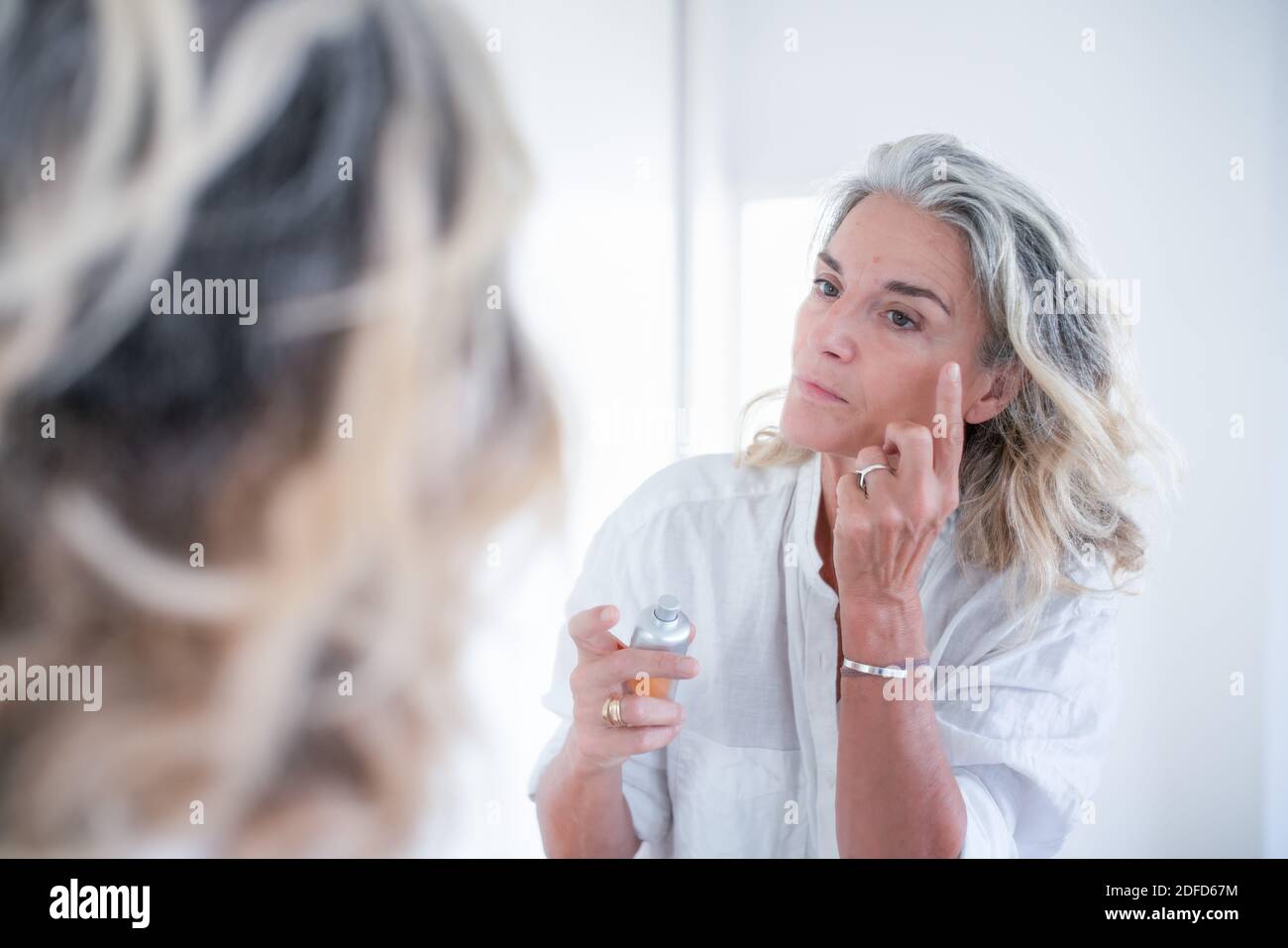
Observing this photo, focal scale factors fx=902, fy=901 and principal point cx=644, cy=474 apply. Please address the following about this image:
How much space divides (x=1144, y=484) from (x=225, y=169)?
0.81 meters

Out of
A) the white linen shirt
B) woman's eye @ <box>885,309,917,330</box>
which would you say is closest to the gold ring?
the white linen shirt

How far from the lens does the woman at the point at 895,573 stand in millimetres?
710

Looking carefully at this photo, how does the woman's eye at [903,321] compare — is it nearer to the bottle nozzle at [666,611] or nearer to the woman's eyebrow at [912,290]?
the woman's eyebrow at [912,290]

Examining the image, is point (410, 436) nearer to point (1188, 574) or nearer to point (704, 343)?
point (704, 343)

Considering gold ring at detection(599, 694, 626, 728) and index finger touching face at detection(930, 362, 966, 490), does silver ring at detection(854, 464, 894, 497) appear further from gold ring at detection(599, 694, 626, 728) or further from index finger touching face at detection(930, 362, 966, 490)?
gold ring at detection(599, 694, 626, 728)

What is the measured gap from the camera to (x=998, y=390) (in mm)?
788

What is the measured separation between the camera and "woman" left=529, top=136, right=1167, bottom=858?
710 millimetres

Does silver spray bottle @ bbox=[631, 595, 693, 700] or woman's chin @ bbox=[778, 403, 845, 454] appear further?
woman's chin @ bbox=[778, 403, 845, 454]

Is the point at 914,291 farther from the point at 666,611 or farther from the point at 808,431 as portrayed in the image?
the point at 666,611

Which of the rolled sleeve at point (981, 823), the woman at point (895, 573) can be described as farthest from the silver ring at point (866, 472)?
the rolled sleeve at point (981, 823)

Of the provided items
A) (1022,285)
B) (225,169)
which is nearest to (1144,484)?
(1022,285)

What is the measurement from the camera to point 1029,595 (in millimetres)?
766

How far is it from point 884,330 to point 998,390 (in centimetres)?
12

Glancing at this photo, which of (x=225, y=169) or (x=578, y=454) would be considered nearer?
(x=225, y=169)
